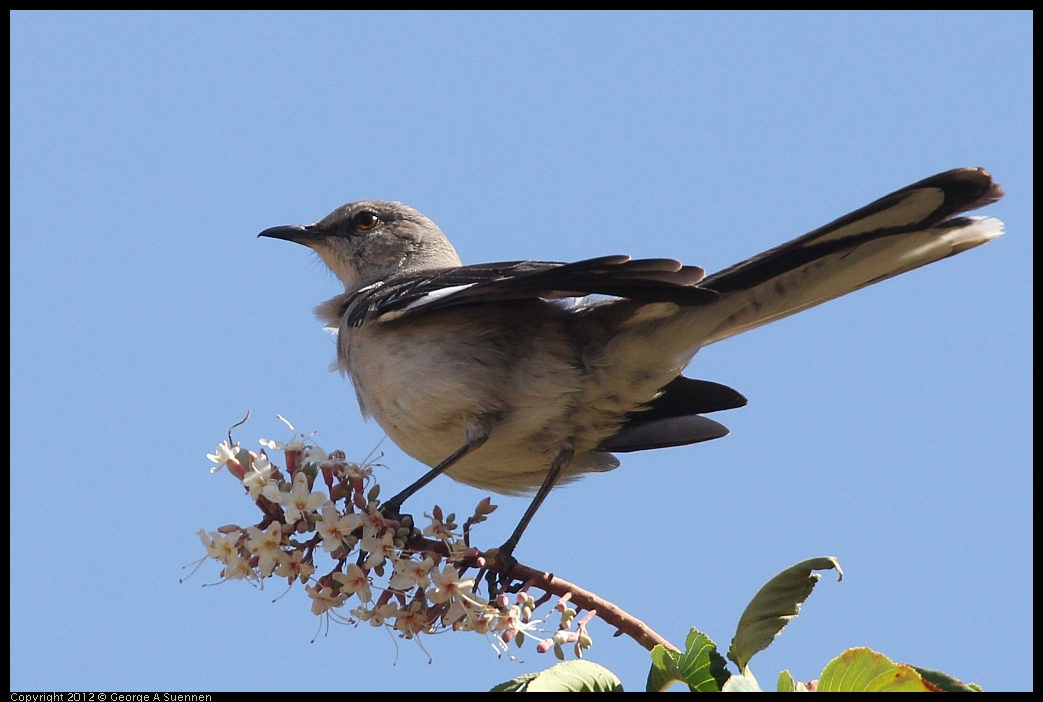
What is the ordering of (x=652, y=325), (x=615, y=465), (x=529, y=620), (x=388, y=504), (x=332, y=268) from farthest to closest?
(x=332, y=268) < (x=615, y=465) < (x=652, y=325) < (x=388, y=504) < (x=529, y=620)

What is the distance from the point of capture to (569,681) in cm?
306

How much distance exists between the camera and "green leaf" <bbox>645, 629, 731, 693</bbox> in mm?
3273

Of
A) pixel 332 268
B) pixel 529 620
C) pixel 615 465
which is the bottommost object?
pixel 529 620

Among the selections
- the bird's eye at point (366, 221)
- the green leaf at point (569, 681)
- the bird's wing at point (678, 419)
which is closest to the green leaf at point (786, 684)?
the green leaf at point (569, 681)

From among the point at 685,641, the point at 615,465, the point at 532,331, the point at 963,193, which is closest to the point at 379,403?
the point at 532,331

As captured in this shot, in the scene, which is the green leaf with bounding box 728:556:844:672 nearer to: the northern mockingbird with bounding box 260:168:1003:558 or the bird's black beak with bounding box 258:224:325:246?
the northern mockingbird with bounding box 260:168:1003:558

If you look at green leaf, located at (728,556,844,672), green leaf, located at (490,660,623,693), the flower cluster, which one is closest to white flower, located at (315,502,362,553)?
the flower cluster

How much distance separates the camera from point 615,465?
6.03 m

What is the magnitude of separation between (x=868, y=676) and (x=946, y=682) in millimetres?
293

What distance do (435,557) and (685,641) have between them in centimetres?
117

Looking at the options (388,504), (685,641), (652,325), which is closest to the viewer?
(685,641)

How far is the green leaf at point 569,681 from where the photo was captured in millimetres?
3019

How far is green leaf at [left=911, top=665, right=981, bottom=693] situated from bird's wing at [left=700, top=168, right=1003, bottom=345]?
6.00 ft
